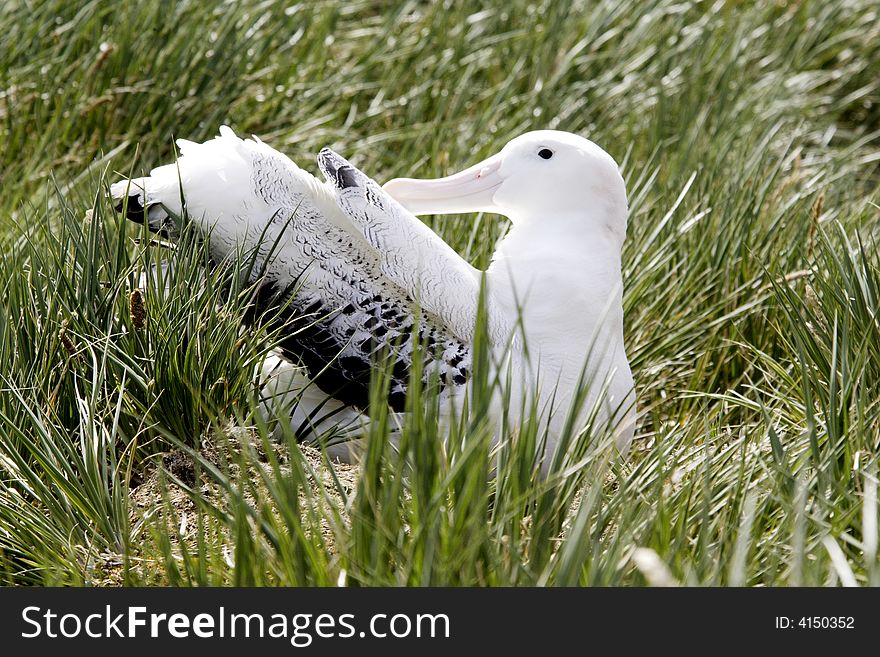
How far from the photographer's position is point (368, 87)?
17.3ft

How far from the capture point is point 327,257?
9.49 ft

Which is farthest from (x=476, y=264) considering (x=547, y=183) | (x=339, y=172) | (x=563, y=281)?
(x=339, y=172)

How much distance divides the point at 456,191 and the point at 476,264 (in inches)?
22.1

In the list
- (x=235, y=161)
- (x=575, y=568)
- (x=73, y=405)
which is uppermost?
(x=235, y=161)

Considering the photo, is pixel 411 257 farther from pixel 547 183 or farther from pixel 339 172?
pixel 547 183

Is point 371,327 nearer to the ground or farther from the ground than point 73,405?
farther from the ground

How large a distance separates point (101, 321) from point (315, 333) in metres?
0.52

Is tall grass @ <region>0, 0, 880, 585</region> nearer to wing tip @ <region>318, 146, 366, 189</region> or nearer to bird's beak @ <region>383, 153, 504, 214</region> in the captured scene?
wing tip @ <region>318, 146, 366, 189</region>

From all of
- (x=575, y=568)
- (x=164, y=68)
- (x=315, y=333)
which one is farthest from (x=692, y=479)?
(x=164, y=68)

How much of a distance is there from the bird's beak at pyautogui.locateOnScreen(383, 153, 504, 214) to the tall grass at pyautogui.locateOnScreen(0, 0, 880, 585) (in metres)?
0.50

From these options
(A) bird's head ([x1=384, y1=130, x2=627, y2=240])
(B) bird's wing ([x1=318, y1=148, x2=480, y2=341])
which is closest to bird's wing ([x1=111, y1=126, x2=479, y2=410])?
(B) bird's wing ([x1=318, y1=148, x2=480, y2=341])

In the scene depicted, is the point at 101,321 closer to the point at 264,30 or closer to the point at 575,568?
the point at 575,568

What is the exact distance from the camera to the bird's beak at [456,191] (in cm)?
319

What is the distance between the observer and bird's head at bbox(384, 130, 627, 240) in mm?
3008
